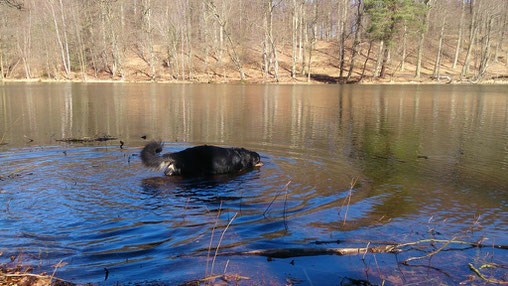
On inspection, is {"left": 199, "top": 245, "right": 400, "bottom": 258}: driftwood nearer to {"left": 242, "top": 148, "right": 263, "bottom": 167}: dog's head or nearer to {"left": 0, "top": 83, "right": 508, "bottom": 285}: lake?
{"left": 0, "top": 83, "right": 508, "bottom": 285}: lake

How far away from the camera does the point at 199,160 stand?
8.23 m

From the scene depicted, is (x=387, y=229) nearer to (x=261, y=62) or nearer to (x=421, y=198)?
(x=421, y=198)

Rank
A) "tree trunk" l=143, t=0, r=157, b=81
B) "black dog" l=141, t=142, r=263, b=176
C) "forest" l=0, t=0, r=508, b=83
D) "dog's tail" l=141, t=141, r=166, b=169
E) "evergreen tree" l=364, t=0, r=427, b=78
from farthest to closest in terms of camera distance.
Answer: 1. "tree trunk" l=143, t=0, r=157, b=81
2. "forest" l=0, t=0, r=508, b=83
3. "evergreen tree" l=364, t=0, r=427, b=78
4. "black dog" l=141, t=142, r=263, b=176
5. "dog's tail" l=141, t=141, r=166, b=169

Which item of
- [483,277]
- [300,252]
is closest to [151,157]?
[300,252]

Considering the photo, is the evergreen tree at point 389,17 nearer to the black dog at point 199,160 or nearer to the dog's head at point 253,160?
the dog's head at point 253,160

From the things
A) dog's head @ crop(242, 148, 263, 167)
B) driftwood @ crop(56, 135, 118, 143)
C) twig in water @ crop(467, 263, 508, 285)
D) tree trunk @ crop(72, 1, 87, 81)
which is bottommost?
twig in water @ crop(467, 263, 508, 285)

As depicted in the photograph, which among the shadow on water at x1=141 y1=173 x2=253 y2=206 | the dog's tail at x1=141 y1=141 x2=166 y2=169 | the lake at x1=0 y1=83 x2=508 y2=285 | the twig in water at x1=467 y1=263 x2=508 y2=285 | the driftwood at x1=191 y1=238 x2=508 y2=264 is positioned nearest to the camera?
the twig in water at x1=467 y1=263 x2=508 y2=285

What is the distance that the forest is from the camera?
5291 cm

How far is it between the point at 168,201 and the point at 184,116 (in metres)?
11.8

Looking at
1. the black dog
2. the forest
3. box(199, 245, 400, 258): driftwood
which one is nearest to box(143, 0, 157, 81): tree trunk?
the forest

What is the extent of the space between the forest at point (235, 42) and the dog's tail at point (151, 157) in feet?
152

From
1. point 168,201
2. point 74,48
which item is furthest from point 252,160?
point 74,48

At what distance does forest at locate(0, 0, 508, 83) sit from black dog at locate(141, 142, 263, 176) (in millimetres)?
45207

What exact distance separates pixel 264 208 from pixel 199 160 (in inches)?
106
